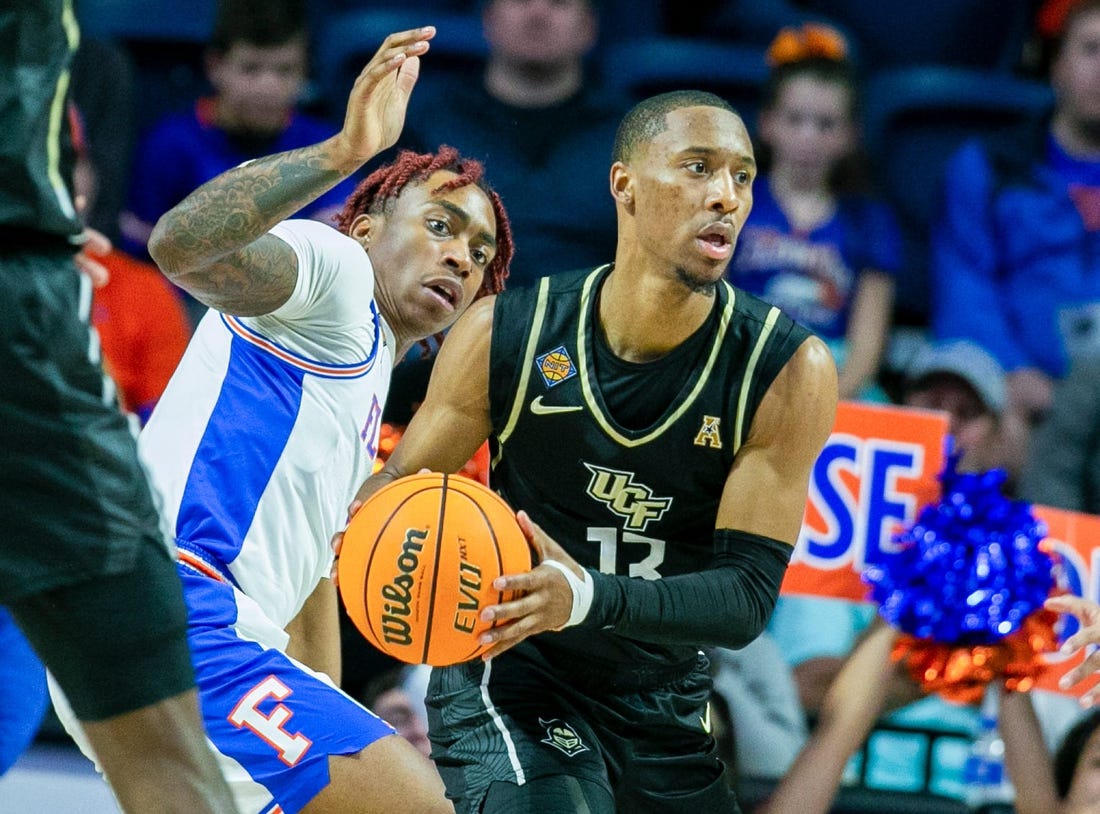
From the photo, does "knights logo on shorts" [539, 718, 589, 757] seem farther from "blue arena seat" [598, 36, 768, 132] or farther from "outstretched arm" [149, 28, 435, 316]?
"blue arena seat" [598, 36, 768, 132]

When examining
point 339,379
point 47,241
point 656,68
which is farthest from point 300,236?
point 656,68

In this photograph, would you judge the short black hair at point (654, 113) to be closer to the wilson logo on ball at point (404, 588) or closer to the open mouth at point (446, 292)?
the open mouth at point (446, 292)

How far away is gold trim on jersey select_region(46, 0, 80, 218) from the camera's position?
2297mm

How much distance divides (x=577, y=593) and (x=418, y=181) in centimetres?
137

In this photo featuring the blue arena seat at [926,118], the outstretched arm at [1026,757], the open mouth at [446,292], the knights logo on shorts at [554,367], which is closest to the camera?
the knights logo on shorts at [554,367]

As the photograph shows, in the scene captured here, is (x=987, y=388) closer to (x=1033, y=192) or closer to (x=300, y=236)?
(x=1033, y=192)

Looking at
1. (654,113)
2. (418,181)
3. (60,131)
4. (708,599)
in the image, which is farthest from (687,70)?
(60,131)

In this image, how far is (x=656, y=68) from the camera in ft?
22.8

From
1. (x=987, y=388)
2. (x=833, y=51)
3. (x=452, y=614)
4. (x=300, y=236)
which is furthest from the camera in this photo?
(x=833, y=51)

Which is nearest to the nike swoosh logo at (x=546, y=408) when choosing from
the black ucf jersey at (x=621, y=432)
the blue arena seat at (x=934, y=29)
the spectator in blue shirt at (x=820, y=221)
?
the black ucf jersey at (x=621, y=432)

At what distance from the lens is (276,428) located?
3.50 m

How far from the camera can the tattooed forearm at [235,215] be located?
10.5 feet

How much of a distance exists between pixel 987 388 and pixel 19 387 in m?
4.26

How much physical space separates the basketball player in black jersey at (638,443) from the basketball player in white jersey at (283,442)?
0.62ft
